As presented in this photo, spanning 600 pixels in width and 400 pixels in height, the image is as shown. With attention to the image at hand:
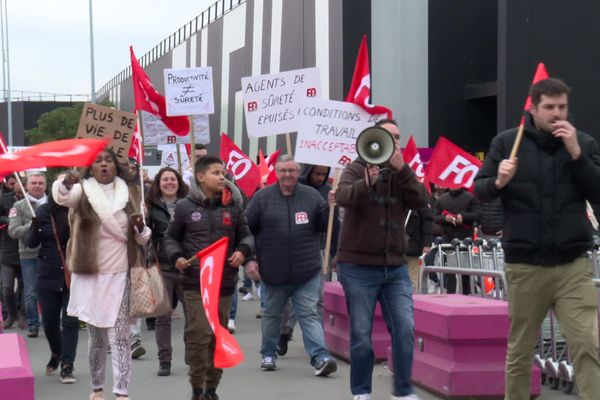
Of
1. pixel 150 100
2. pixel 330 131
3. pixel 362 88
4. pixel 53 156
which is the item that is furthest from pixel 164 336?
pixel 150 100

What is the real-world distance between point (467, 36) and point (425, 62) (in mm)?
1382

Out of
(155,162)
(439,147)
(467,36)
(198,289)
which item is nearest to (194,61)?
(155,162)

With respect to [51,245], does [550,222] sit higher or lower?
higher

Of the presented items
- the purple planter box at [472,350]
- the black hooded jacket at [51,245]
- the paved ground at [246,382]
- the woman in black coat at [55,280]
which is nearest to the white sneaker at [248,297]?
the paved ground at [246,382]

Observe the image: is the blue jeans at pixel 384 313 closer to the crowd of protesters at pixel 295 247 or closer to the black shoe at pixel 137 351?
the crowd of protesters at pixel 295 247

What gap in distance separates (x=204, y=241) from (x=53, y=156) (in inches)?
64.7

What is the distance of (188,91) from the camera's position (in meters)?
15.2

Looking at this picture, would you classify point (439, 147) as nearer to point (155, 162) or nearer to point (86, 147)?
point (86, 147)

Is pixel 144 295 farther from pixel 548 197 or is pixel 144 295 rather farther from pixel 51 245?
pixel 548 197

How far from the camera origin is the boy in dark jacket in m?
8.34

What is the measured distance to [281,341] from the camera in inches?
455

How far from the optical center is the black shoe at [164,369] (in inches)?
405

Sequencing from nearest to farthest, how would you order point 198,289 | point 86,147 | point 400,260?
point 86,147, point 400,260, point 198,289

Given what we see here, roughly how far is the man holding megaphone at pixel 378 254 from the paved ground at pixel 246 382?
38.7 inches
